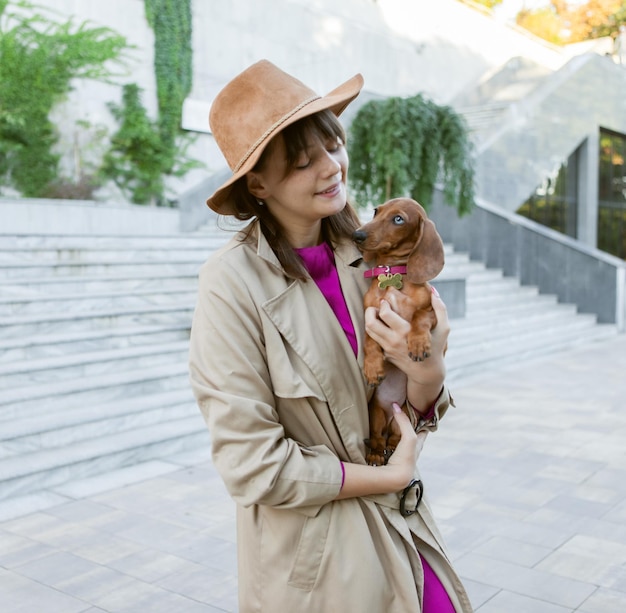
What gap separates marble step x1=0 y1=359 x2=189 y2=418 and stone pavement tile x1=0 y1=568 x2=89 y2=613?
→ 197 cm

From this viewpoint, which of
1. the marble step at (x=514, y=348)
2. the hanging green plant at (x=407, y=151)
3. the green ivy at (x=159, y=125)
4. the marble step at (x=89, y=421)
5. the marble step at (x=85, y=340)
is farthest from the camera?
the green ivy at (x=159, y=125)

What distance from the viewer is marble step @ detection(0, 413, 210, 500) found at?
16.3 ft

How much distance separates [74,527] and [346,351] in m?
3.28

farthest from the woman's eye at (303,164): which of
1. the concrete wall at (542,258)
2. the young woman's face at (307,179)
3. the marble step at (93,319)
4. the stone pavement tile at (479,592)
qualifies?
the concrete wall at (542,258)

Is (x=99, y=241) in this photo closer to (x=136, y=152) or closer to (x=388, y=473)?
(x=136, y=152)

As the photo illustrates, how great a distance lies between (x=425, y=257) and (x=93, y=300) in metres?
6.26

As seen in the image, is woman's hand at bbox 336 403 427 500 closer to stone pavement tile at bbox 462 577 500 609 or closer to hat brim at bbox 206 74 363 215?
hat brim at bbox 206 74 363 215

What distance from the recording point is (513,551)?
4.22 m

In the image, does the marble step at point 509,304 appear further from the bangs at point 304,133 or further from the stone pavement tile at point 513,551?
the bangs at point 304,133

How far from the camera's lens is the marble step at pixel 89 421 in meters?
5.31

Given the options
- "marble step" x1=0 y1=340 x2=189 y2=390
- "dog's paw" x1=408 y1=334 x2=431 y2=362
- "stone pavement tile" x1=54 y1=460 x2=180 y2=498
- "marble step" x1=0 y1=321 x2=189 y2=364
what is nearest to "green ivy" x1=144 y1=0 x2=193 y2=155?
"marble step" x1=0 y1=321 x2=189 y2=364

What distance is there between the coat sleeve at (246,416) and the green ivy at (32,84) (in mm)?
13482

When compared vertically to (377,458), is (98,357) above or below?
below

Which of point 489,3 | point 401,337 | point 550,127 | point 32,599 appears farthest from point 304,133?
point 489,3
